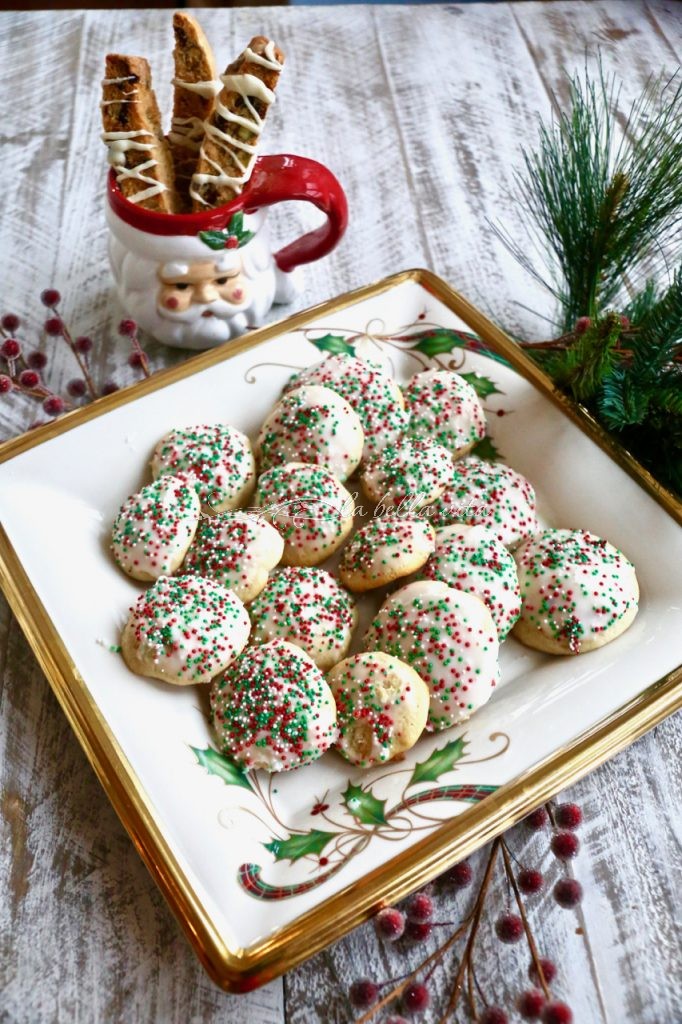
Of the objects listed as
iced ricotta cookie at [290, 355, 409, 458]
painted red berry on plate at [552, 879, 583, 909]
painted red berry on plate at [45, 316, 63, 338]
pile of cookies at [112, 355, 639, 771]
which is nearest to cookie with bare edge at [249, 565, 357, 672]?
pile of cookies at [112, 355, 639, 771]

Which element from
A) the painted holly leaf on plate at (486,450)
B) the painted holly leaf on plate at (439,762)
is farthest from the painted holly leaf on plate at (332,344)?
the painted holly leaf on plate at (439,762)

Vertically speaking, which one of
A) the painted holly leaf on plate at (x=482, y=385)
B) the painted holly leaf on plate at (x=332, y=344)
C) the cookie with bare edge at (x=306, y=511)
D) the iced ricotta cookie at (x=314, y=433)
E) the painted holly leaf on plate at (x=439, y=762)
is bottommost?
the painted holly leaf on plate at (x=439, y=762)

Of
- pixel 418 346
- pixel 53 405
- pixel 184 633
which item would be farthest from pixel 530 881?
pixel 53 405

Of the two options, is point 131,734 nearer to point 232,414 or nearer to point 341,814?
point 341,814

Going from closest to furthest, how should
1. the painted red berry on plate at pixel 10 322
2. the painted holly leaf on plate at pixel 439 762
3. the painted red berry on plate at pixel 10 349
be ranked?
the painted holly leaf on plate at pixel 439 762 < the painted red berry on plate at pixel 10 349 < the painted red berry on plate at pixel 10 322

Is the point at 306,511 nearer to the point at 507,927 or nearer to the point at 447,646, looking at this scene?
the point at 447,646

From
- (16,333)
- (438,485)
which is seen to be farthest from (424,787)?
(16,333)

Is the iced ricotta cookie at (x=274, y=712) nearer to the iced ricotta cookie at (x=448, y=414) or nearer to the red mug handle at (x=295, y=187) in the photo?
the iced ricotta cookie at (x=448, y=414)
